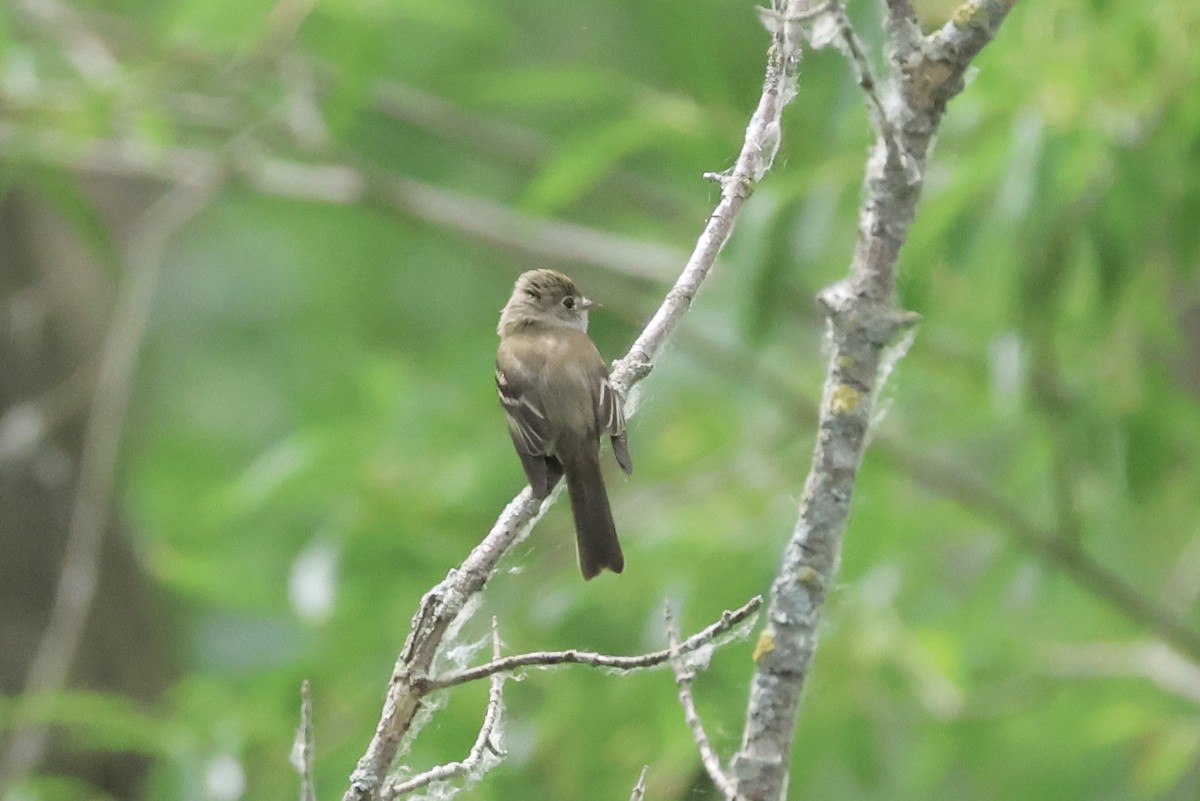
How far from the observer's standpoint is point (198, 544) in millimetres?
6156

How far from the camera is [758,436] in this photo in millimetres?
5066

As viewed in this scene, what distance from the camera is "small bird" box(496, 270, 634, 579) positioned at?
293 centimetres

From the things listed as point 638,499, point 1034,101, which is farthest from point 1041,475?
point 1034,101

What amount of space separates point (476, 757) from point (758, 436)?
3.05m

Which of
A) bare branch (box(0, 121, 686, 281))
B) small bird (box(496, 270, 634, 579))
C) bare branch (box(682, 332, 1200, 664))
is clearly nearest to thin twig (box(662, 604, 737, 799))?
small bird (box(496, 270, 634, 579))

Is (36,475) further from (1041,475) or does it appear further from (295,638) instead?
(1041,475)

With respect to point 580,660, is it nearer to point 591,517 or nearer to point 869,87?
point 869,87

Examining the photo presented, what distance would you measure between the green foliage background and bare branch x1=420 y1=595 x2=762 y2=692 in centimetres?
58

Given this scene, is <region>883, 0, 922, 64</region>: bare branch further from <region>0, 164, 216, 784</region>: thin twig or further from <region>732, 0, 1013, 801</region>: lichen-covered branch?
<region>0, 164, 216, 784</region>: thin twig

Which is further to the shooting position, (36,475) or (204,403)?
(204,403)

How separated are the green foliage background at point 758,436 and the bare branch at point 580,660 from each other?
0.58 m

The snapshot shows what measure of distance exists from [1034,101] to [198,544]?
12.5ft

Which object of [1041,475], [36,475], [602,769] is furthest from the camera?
[36,475]

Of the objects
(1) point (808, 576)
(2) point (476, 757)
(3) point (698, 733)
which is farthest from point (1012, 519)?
(2) point (476, 757)
